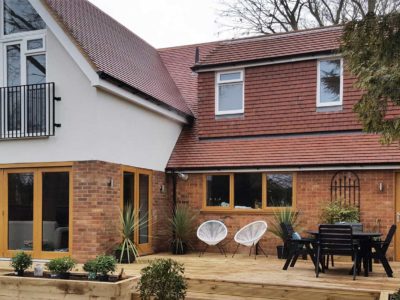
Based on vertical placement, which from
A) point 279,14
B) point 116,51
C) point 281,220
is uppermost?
point 279,14

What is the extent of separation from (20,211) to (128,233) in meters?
2.33

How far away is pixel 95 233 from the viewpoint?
9836 millimetres

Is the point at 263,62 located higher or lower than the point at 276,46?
lower

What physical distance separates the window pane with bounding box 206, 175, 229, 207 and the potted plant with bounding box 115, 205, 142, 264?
90.8 inches

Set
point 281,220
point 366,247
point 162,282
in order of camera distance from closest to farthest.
A: point 162,282 < point 366,247 < point 281,220

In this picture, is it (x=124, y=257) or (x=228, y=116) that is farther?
(x=228, y=116)

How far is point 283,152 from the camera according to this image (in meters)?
11.9

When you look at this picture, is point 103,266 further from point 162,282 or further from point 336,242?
point 336,242

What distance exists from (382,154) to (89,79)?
631 centimetres

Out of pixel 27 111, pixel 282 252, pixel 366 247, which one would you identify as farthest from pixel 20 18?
pixel 366 247

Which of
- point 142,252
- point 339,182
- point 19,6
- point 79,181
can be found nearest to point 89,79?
point 79,181

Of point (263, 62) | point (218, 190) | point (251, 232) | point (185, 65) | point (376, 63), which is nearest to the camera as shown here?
point (376, 63)

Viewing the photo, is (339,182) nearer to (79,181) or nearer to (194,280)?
(194,280)

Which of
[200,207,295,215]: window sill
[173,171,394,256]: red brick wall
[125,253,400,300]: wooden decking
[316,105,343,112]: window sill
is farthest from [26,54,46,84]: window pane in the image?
[316,105,343,112]: window sill
